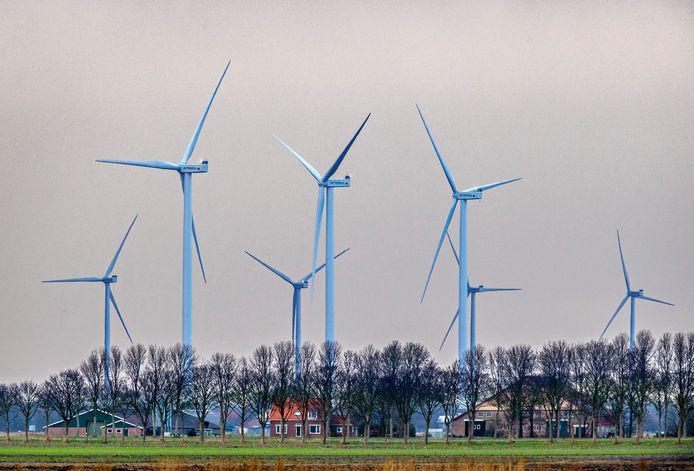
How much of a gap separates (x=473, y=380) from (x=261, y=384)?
68.4ft

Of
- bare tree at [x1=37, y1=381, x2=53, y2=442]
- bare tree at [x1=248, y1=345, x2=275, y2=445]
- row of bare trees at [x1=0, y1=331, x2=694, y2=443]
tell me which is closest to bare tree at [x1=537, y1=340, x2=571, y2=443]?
row of bare trees at [x1=0, y1=331, x2=694, y2=443]

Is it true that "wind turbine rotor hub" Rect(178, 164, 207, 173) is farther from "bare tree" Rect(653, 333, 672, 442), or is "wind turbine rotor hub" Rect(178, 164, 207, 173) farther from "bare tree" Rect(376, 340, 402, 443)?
"bare tree" Rect(653, 333, 672, 442)

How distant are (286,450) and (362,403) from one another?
107 feet

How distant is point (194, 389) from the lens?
159000mm

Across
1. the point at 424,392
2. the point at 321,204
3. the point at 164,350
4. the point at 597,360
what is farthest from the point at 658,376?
the point at 164,350

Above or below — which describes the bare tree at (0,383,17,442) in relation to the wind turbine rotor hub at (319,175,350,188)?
below

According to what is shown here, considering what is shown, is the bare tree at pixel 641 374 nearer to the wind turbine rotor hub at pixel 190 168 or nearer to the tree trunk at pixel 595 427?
the tree trunk at pixel 595 427

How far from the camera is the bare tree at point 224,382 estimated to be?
15675cm

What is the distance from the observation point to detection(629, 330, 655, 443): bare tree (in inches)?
6016

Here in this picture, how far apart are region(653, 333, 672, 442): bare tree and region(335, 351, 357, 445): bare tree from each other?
28533mm

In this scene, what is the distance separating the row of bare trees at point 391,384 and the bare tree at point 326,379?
15 centimetres

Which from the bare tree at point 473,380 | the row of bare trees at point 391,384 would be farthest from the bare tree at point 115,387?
the bare tree at point 473,380

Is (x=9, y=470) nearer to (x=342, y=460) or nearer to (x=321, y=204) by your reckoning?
(x=342, y=460)

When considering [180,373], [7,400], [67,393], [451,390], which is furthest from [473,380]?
[7,400]
